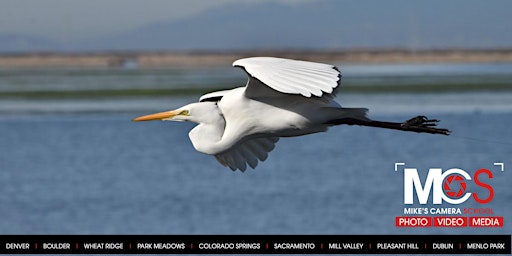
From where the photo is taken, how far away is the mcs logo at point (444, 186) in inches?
687

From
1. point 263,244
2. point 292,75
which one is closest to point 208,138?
point 292,75

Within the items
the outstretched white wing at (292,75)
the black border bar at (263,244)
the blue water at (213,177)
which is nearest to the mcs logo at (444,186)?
the blue water at (213,177)

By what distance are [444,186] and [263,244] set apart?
485 centimetres

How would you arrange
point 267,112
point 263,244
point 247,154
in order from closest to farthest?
1. point 267,112
2. point 247,154
3. point 263,244

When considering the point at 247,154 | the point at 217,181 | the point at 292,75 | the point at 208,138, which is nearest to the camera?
the point at 292,75

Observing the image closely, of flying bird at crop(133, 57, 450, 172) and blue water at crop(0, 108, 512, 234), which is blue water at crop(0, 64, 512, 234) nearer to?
blue water at crop(0, 108, 512, 234)

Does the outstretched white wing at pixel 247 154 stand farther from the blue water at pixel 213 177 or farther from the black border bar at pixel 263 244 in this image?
the black border bar at pixel 263 244

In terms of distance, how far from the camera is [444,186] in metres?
18.9

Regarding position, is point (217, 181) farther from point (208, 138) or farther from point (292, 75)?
point (292, 75)

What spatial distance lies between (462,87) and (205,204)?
2540cm

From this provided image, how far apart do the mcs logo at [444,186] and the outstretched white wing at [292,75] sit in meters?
10.1

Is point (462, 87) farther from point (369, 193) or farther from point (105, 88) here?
point (369, 193)

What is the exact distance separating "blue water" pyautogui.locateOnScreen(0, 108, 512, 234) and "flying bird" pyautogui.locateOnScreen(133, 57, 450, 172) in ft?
28.2

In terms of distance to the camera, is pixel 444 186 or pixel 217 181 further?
pixel 217 181
